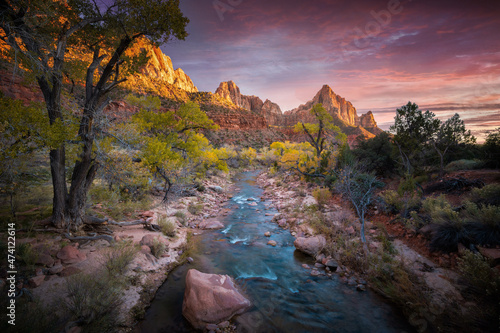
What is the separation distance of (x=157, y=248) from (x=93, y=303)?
9.16ft

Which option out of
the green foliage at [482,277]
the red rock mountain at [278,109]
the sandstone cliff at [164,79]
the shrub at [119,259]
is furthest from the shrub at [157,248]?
the red rock mountain at [278,109]

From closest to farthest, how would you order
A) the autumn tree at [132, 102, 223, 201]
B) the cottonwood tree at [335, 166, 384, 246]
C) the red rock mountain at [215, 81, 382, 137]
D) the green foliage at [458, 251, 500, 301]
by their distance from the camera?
the green foliage at [458, 251, 500, 301]
the cottonwood tree at [335, 166, 384, 246]
the autumn tree at [132, 102, 223, 201]
the red rock mountain at [215, 81, 382, 137]

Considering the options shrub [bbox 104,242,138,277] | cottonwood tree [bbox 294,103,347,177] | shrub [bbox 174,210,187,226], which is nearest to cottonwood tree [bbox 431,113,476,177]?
cottonwood tree [bbox 294,103,347,177]

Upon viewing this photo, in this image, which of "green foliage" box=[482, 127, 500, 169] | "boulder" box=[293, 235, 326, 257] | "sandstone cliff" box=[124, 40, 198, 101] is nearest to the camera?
"boulder" box=[293, 235, 326, 257]

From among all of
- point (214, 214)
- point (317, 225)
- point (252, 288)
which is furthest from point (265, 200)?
point (252, 288)

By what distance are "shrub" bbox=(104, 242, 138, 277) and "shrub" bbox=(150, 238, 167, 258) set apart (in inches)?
26.4

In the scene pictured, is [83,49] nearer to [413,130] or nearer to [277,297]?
[277,297]

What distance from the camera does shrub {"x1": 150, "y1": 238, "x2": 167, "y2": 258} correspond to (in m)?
6.28

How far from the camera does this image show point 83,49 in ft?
21.1

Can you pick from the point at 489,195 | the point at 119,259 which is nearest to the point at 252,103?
the point at 489,195

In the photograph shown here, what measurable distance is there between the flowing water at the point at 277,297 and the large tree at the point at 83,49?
419 centimetres

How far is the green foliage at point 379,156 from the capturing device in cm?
1557

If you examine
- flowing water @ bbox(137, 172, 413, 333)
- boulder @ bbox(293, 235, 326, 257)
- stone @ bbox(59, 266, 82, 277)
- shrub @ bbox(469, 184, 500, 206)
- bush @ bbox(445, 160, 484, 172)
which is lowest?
flowing water @ bbox(137, 172, 413, 333)

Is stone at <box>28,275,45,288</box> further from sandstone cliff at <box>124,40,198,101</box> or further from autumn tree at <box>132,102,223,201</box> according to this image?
sandstone cliff at <box>124,40,198,101</box>
